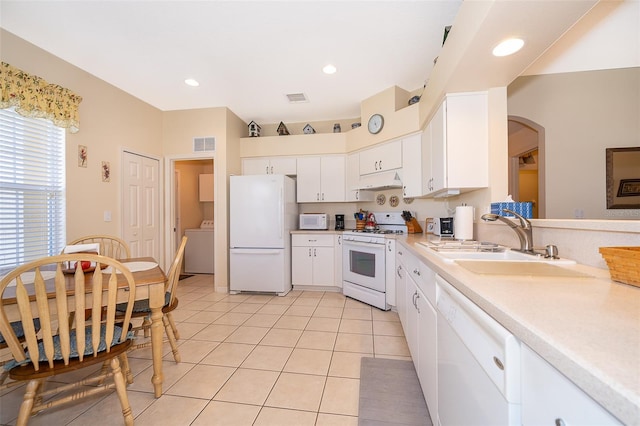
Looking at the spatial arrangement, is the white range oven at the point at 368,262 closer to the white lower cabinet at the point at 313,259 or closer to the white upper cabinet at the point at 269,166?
the white lower cabinet at the point at 313,259

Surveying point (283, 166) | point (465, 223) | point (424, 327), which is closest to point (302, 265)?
point (283, 166)

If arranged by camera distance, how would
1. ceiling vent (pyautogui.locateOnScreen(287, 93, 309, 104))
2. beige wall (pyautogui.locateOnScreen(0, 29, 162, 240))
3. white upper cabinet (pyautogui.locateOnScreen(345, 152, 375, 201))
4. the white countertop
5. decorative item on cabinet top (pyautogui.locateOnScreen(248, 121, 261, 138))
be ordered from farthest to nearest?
decorative item on cabinet top (pyautogui.locateOnScreen(248, 121, 261, 138)) → white upper cabinet (pyautogui.locateOnScreen(345, 152, 375, 201)) → ceiling vent (pyautogui.locateOnScreen(287, 93, 309, 104)) → beige wall (pyautogui.locateOnScreen(0, 29, 162, 240)) → the white countertop

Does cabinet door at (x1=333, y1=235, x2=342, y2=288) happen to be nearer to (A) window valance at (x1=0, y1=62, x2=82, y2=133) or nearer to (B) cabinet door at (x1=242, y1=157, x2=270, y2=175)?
(B) cabinet door at (x1=242, y1=157, x2=270, y2=175)

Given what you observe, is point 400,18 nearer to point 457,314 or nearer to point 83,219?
point 457,314

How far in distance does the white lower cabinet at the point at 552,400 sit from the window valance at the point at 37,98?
3.48 meters

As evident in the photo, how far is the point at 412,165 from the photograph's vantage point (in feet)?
9.20

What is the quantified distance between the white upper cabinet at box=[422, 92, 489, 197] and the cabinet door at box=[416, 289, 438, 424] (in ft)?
3.44

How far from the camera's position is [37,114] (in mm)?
2156

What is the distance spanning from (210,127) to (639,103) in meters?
4.62

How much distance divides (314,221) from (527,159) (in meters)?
3.90

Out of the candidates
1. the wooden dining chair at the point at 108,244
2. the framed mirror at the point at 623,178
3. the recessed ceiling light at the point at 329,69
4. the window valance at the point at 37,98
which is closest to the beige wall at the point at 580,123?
the framed mirror at the point at 623,178

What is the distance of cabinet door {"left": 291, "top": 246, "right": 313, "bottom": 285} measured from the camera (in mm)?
3576

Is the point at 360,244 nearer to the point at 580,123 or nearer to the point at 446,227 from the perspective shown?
the point at 446,227

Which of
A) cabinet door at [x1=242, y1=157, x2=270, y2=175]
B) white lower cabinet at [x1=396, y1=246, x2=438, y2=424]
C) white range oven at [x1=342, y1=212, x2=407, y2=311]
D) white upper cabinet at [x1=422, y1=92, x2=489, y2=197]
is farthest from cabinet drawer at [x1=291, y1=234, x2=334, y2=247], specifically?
white upper cabinet at [x1=422, y1=92, x2=489, y2=197]
